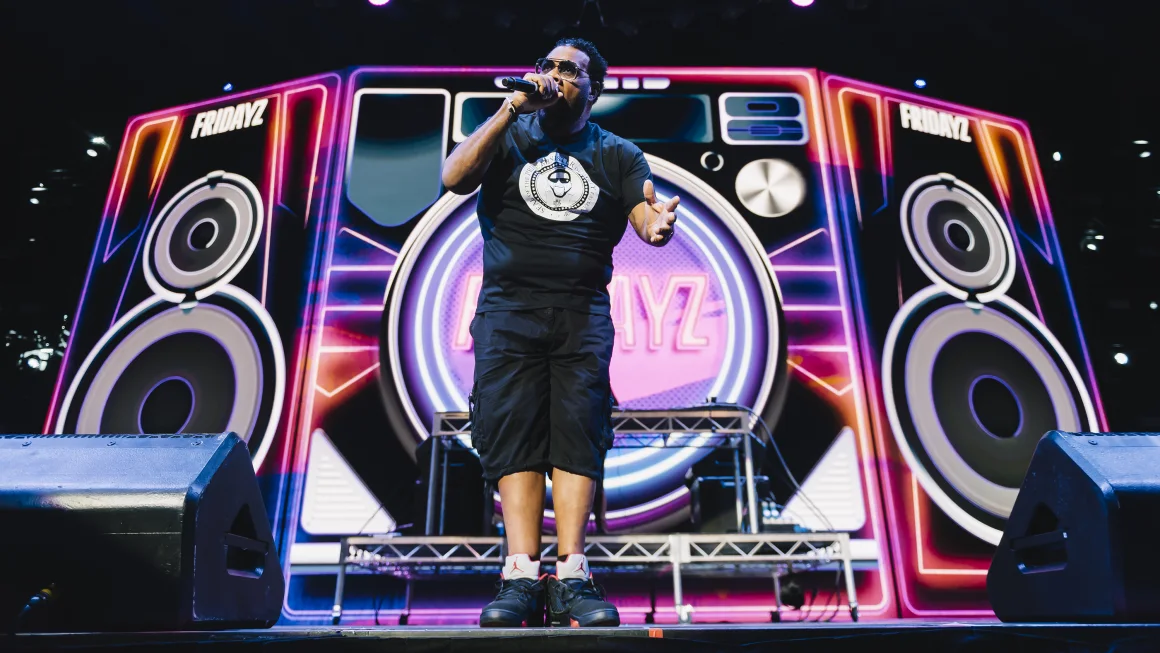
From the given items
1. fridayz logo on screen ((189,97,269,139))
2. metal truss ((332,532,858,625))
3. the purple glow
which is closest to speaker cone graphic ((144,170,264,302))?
fridayz logo on screen ((189,97,269,139))

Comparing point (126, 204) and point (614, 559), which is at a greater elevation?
point (126, 204)

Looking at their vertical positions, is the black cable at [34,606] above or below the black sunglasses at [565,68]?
below

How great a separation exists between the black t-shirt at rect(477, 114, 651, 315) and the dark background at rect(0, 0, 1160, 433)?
292cm

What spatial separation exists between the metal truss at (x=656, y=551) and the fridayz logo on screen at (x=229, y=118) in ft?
9.05

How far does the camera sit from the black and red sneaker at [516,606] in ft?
5.70

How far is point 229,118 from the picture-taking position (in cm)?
511

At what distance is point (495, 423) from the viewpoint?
2006 millimetres

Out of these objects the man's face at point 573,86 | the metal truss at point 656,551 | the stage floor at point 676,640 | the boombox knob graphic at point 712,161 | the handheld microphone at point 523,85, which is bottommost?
the stage floor at point 676,640


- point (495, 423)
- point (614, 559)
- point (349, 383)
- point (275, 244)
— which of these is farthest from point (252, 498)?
point (275, 244)

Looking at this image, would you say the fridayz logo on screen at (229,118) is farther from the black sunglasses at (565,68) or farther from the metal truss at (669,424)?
the black sunglasses at (565,68)

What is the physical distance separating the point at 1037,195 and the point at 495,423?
448 cm

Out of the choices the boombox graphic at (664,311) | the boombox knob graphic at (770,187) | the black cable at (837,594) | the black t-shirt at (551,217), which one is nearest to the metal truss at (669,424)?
the boombox graphic at (664,311)

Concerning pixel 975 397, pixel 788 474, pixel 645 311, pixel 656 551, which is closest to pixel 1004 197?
pixel 975 397

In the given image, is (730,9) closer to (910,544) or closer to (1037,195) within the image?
(1037,195)
